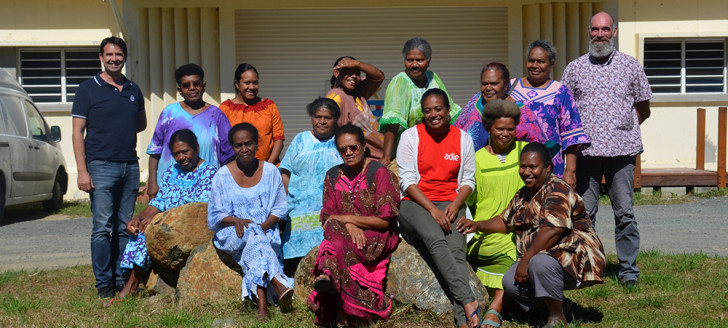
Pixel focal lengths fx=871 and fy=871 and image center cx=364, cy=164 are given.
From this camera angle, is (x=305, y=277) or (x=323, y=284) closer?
(x=323, y=284)

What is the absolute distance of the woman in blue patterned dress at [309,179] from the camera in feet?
21.4

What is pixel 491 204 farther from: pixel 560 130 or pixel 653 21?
pixel 653 21

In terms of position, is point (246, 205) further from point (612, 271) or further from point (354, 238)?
point (612, 271)

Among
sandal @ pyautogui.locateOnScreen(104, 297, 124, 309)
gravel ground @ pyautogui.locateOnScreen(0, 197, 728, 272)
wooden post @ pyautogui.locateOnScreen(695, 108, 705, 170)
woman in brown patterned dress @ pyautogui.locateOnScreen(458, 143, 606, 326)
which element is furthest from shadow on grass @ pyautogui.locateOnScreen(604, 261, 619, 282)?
wooden post @ pyautogui.locateOnScreen(695, 108, 705, 170)

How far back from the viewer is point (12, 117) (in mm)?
11969

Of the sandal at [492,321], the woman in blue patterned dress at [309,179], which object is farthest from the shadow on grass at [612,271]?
the woman in blue patterned dress at [309,179]

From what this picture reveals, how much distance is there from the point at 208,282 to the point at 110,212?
100 cm

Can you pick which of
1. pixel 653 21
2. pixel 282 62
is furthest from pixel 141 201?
pixel 653 21

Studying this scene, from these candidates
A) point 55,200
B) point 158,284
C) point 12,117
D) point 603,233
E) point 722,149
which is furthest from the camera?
point 722,149

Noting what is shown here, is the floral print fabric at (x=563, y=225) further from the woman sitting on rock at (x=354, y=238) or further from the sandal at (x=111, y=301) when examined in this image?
the sandal at (x=111, y=301)

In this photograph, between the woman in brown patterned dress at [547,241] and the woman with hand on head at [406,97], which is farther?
the woman with hand on head at [406,97]

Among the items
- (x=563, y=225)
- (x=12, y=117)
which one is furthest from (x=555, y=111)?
(x=12, y=117)

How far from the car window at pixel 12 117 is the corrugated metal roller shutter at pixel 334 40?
3695 millimetres

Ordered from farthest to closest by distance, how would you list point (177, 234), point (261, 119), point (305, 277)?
point (261, 119)
point (177, 234)
point (305, 277)
